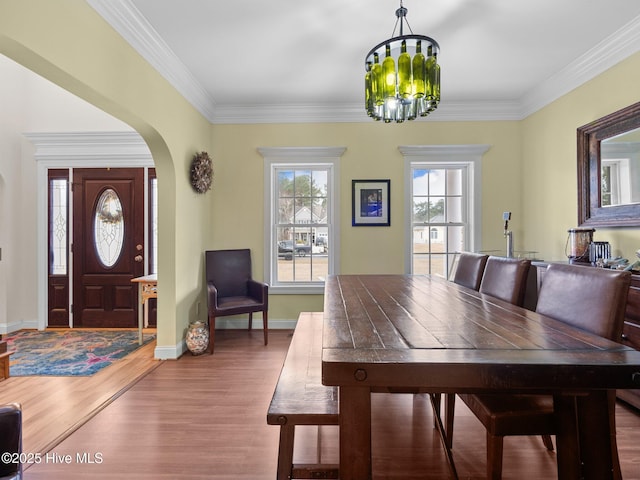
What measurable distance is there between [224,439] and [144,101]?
2.62 metres

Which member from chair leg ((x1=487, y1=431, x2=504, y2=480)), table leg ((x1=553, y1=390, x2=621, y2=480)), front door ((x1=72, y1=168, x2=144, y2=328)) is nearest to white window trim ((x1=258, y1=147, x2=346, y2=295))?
front door ((x1=72, y1=168, x2=144, y2=328))

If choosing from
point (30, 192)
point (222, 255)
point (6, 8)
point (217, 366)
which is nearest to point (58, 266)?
point (30, 192)

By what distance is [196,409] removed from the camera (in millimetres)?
2340

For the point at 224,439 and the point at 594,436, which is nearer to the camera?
the point at 594,436

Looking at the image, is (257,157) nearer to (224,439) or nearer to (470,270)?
(470,270)

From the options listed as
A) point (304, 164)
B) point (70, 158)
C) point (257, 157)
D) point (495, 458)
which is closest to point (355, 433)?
point (495, 458)

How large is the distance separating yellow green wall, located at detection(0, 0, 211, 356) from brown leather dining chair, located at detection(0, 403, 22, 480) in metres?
1.66

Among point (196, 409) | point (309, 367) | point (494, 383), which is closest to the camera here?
point (494, 383)

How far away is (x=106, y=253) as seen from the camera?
14.4ft

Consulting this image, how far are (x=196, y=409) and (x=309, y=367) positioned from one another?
112 cm

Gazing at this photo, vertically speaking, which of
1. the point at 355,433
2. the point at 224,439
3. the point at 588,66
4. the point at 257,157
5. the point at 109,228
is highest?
the point at 588,66

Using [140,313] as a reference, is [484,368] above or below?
above

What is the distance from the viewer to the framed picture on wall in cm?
417

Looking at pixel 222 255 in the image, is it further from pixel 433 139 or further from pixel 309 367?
pixel 433 139
